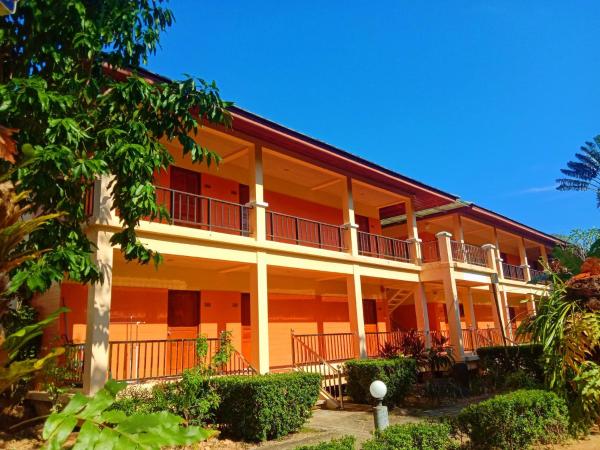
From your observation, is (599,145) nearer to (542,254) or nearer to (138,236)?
(542,254)

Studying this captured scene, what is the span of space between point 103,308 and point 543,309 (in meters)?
8.10

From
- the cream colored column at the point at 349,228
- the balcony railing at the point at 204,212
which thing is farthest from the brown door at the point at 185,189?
the cream colored column at the point at 349,228

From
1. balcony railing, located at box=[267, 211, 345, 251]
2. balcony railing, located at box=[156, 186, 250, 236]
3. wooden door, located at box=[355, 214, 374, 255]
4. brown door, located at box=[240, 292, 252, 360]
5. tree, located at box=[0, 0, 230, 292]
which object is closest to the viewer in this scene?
tree, located at box=[0, 0, 230, 292]

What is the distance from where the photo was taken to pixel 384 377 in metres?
11.0

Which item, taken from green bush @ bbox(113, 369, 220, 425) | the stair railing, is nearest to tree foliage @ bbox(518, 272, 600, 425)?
the stair railing

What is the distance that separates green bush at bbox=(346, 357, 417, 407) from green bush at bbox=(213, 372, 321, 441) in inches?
98.4

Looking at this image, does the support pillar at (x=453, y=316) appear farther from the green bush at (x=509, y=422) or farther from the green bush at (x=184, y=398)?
the green bush at (x=184, y=398)

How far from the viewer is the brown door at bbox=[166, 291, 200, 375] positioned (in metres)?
12.1

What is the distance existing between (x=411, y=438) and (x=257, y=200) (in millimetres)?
7546

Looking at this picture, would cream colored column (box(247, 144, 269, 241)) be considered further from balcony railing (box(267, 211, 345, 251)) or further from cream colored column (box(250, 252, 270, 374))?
balcony railing (box(267, 211, 345, 251))

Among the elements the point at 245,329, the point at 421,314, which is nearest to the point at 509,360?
the point at 421,314

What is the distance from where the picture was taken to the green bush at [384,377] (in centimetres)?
1109

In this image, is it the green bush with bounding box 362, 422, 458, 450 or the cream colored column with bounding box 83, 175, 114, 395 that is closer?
the green bush with bounding box 362, 422, 458, 450

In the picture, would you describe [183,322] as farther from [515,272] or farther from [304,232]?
[515,272]
